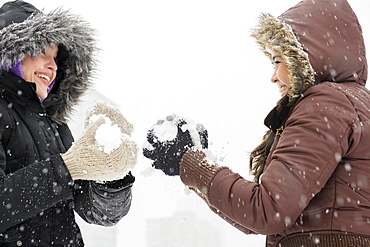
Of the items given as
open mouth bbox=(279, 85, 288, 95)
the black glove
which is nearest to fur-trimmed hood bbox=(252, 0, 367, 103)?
open mouth bbox=(279, 85, 288, 95)

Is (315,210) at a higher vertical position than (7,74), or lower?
lower

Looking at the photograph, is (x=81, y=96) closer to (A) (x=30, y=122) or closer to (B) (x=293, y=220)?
(A) (x=30, y=122)

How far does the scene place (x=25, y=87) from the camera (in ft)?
5.83

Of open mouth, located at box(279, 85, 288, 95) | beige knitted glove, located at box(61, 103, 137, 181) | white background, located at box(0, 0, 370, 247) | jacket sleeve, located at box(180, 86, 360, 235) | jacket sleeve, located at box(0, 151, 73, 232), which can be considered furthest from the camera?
white background, located at box(0, 0, 370, 247)

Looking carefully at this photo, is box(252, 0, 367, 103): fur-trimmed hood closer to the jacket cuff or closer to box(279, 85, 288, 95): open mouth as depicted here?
box(279, 85, 288, 95): open mouth

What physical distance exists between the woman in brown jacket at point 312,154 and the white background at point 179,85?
0.21 metres

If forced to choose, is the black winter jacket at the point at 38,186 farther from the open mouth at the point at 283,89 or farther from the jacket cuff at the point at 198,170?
the open mouth at the point at 283,89

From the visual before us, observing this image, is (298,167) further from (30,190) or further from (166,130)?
(30,190)

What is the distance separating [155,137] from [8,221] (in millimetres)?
663

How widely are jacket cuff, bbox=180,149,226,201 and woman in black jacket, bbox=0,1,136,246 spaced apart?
0.21 m

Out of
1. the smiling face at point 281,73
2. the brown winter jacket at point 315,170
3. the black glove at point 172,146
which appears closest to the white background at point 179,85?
the black glove at point 172,146

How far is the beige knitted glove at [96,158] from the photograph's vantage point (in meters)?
1.59

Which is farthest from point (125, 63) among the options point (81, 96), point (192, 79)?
point (81, 96)

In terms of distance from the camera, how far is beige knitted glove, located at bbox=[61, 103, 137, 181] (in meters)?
1.59
